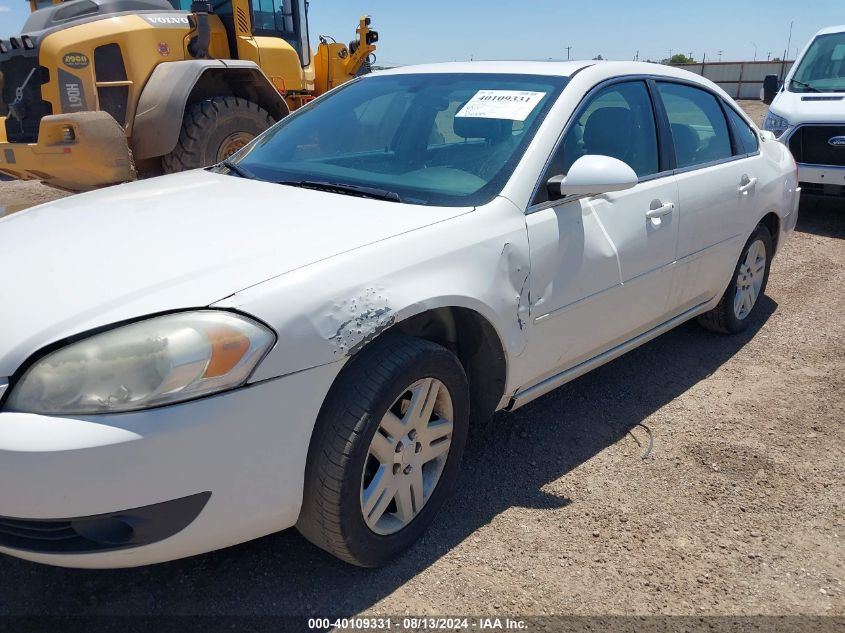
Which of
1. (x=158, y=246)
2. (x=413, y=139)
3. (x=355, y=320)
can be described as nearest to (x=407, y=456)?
(x=355, y=320)

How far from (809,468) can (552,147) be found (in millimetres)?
1772

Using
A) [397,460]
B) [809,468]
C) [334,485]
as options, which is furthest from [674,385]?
[334,485]

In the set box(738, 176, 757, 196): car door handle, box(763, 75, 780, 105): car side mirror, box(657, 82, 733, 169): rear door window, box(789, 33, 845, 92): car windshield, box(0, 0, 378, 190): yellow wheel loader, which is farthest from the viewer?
box(763, 75, 780, 105): car side mirror

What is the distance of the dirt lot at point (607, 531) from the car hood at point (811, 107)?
4334 mm

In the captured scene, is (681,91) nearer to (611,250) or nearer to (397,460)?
(611,250)

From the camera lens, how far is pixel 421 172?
284 cm

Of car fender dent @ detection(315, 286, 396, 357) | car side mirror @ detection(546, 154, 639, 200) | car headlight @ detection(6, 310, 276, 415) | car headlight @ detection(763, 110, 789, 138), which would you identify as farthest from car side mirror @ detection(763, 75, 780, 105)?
car headlight @ detection(6, 310, 276, 415)

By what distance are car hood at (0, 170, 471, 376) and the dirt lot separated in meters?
0.95

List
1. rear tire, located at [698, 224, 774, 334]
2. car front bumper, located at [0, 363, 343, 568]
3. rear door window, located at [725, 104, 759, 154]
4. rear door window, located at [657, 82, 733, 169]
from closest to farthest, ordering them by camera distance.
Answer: car front bumper, located at [0, 363, 343, 568] → rear door window, located at [657, 82, 733, 169] → rear door window, located at [725, 104, 759, 154] → rear tire, located at [698, 224, 774, 334]

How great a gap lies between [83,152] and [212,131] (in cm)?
127

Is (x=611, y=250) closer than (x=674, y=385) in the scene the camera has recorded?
Yes

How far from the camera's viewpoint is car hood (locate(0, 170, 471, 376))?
187 cm

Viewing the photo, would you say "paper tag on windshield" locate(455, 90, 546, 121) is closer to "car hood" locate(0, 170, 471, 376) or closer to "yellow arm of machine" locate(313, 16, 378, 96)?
"car hood" locate(0, 170, 471, 376)

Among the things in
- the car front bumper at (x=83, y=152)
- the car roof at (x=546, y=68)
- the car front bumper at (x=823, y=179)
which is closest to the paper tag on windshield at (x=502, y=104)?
the car roof at (x=546, y=68)
